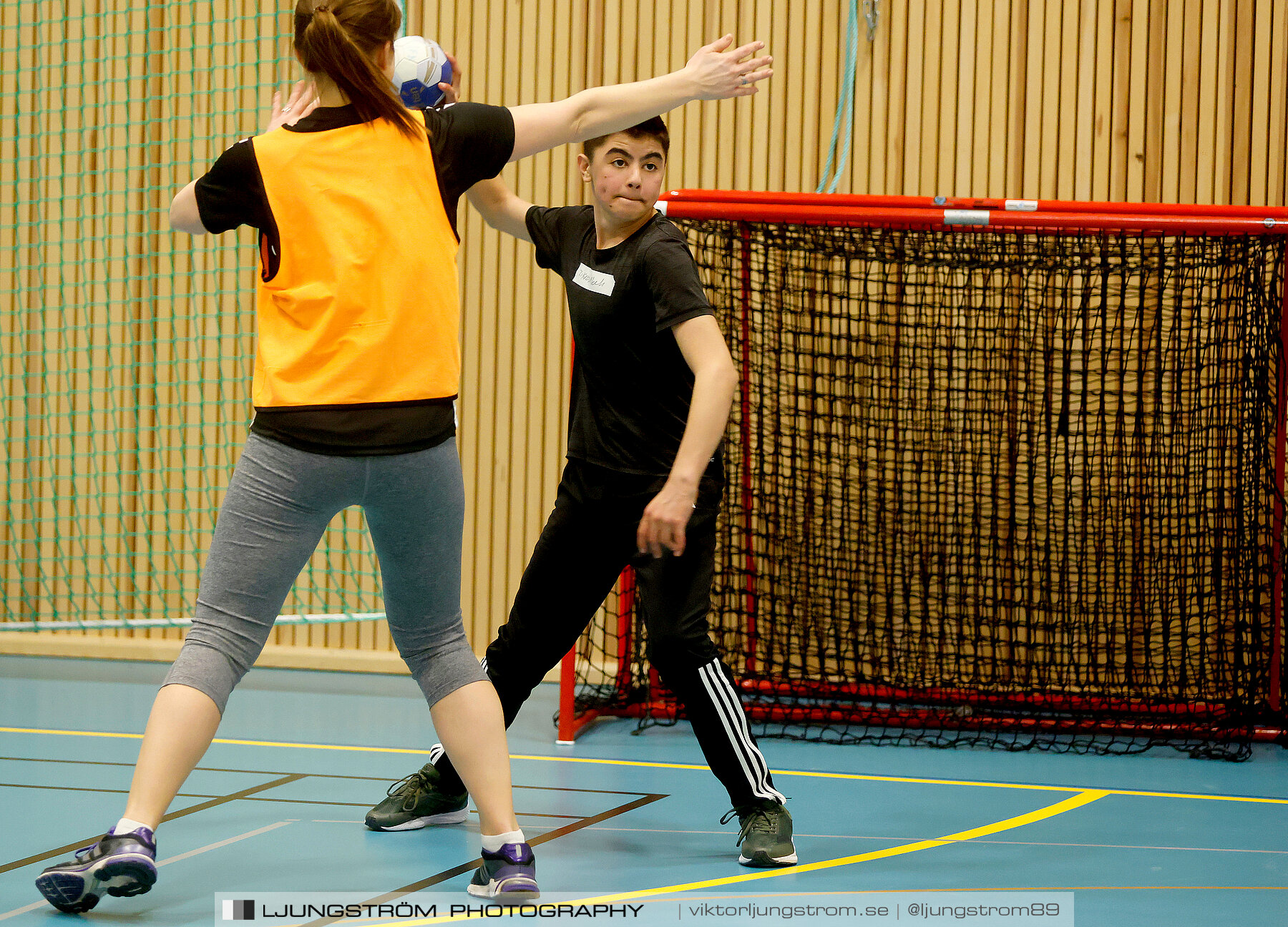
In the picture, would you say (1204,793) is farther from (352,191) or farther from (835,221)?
(352,191)

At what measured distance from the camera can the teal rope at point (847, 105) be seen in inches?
205

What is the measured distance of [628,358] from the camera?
114 inches

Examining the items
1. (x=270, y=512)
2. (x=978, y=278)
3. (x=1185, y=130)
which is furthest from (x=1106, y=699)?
(x=270, y=512)

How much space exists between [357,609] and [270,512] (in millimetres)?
3304

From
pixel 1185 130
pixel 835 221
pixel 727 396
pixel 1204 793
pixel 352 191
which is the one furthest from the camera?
pixel 1185 130

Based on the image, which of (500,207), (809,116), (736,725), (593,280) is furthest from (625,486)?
(809,116)

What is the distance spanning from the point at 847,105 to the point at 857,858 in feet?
11.2

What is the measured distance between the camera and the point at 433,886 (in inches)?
97.3

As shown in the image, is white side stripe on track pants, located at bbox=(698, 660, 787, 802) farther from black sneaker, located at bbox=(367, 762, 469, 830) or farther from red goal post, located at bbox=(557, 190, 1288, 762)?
red goal post, located at bbox=(557, 190, 1288, 762)

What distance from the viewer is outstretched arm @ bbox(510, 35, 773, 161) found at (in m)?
2.38

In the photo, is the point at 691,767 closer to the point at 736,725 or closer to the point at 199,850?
the point at 736,725

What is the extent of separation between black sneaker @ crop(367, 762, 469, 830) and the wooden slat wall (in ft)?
7.87

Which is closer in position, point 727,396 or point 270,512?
point 270,512

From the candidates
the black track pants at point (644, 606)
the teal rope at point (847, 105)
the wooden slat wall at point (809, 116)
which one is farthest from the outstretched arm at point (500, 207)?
the teal rope at point (847, 105)
